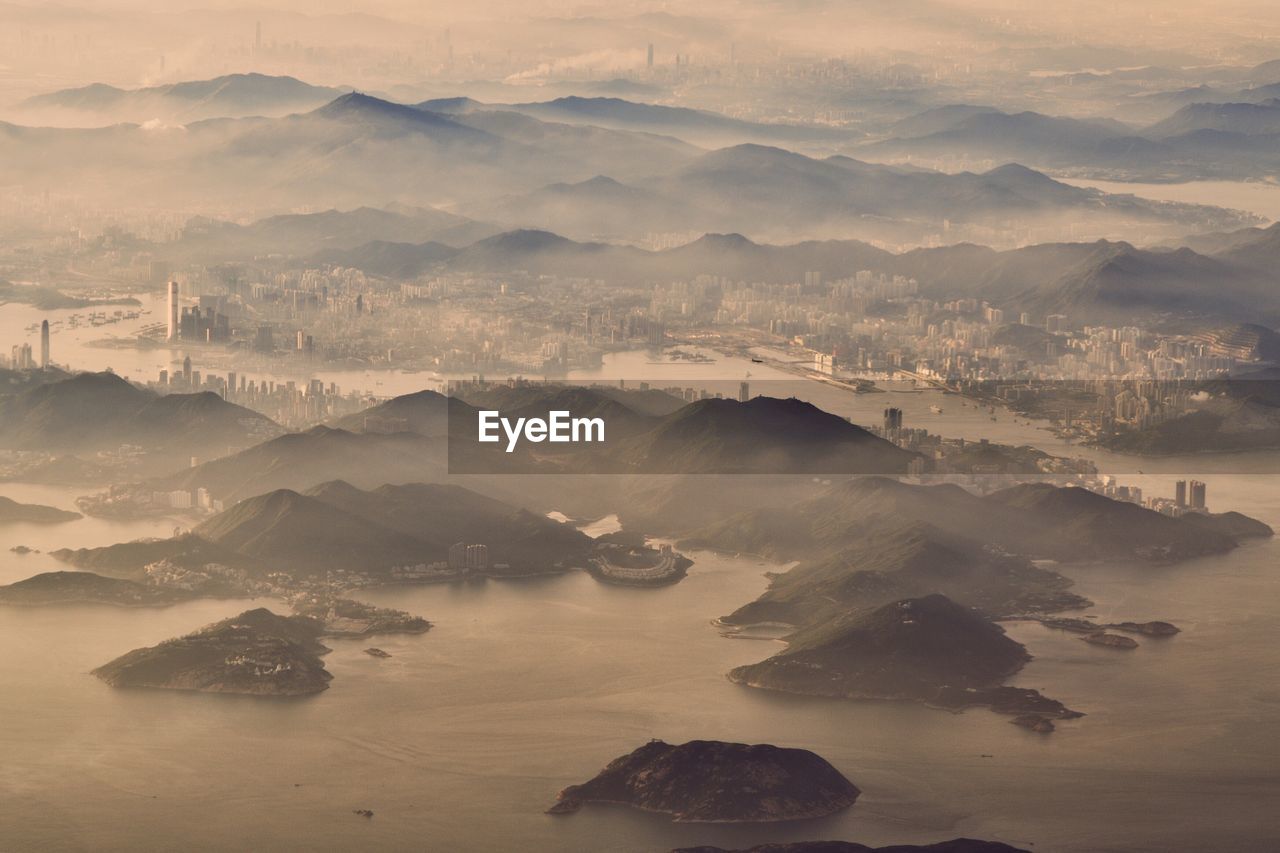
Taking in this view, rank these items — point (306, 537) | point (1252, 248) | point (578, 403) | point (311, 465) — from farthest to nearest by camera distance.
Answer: point (1252, 248) → point (578, 403) → point (311, 465) → point (306, 537)

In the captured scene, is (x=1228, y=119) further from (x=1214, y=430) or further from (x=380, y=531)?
(x=380, y=531)

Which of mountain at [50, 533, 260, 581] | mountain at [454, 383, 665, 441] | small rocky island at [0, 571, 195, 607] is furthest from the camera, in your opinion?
mountain at [454, 383, 665, 441]

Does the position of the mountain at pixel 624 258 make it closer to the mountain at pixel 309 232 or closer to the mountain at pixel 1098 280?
the mountain at pixel 1098 280

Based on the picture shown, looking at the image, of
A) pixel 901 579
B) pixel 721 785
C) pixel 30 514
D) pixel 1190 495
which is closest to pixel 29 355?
pixel 30 514

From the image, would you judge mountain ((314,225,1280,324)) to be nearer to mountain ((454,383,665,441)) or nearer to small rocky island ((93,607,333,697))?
mountain ((454,383,665,441))

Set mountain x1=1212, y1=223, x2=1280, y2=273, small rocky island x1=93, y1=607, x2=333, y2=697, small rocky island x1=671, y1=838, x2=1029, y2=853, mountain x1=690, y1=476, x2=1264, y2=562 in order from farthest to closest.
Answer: mountain x1=1212, y1=223, x2=1280, y2=273, mountain x1=690, y1=476, x2=1264, y2=562, small rocky island x1=93, y1=607, x2=333, y2=697, small rocky island x1=671, y1=838, x2=1029, y2=853

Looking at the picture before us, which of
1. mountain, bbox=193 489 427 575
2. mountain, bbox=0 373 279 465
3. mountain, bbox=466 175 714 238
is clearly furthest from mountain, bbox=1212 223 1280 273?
mountain, bbox=193 489 427 575
